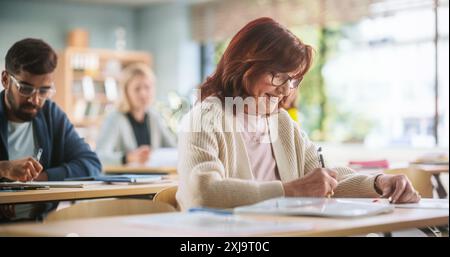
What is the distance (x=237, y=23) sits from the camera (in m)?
8.20

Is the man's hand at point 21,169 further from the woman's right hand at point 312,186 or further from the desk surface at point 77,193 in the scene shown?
the woman's right hand at point 312,186

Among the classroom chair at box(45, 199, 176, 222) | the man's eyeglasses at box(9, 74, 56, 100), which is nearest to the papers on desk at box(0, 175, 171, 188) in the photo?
the man's eyeglasses at box(9, 74, 56, 100)

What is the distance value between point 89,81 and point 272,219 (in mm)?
7591

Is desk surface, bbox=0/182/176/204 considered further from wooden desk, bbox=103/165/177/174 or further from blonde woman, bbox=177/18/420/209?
wooden desk, bbox=103/165/177/174

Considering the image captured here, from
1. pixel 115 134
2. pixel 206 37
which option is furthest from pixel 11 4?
pixel 115 134

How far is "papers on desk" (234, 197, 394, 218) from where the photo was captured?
167 centimetres

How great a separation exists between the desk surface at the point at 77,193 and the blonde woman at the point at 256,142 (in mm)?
541

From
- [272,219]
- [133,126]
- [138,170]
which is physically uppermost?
[133,126]

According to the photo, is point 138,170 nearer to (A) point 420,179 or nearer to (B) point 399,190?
(A) point 420,179

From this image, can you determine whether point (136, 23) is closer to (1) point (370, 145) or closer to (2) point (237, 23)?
(2) point (237, 23)

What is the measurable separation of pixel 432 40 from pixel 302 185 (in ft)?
15.6

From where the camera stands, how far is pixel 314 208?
1.73 meters

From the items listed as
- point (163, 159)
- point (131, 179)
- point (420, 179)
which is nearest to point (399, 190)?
point (420, 179)

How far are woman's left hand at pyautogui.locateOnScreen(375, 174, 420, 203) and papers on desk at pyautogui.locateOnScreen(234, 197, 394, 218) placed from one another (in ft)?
0.65
